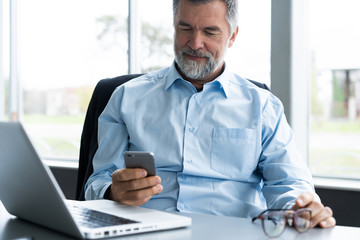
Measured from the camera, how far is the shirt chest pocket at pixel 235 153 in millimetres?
1626

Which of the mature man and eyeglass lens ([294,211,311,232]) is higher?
the mature man

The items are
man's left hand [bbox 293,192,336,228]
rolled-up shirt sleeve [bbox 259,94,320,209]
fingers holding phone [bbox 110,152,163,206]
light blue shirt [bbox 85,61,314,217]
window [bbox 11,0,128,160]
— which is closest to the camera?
man's left hand [bbox 293,192,336,228]

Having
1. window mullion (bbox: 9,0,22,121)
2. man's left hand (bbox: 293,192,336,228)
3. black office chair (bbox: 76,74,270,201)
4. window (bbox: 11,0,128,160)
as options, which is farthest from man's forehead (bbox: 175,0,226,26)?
window mullion (bbox: 9,0,22,121)

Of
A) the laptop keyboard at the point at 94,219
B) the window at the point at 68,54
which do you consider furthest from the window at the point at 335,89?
the laptop keyboard at the point at 94,219

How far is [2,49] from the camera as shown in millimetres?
4215

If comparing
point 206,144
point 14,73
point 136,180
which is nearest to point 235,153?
point 206,144

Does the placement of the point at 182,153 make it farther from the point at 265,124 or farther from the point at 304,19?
the point at 304,19

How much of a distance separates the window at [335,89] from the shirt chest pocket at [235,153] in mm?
1130

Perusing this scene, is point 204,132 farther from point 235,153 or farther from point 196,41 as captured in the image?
point 196,41

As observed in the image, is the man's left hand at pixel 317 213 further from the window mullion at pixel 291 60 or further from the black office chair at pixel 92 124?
the window mullion at pixel 291 60

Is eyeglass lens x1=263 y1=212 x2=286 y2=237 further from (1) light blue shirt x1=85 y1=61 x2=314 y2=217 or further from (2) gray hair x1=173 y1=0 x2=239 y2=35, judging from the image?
(2) gray hair x1=173 y1=0 x2=239 y2=35

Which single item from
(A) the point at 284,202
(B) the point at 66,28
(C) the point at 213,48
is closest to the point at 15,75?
(B) the point at 66,28

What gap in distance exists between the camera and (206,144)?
5.41ft

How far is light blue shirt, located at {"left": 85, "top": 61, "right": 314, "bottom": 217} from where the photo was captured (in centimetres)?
160
